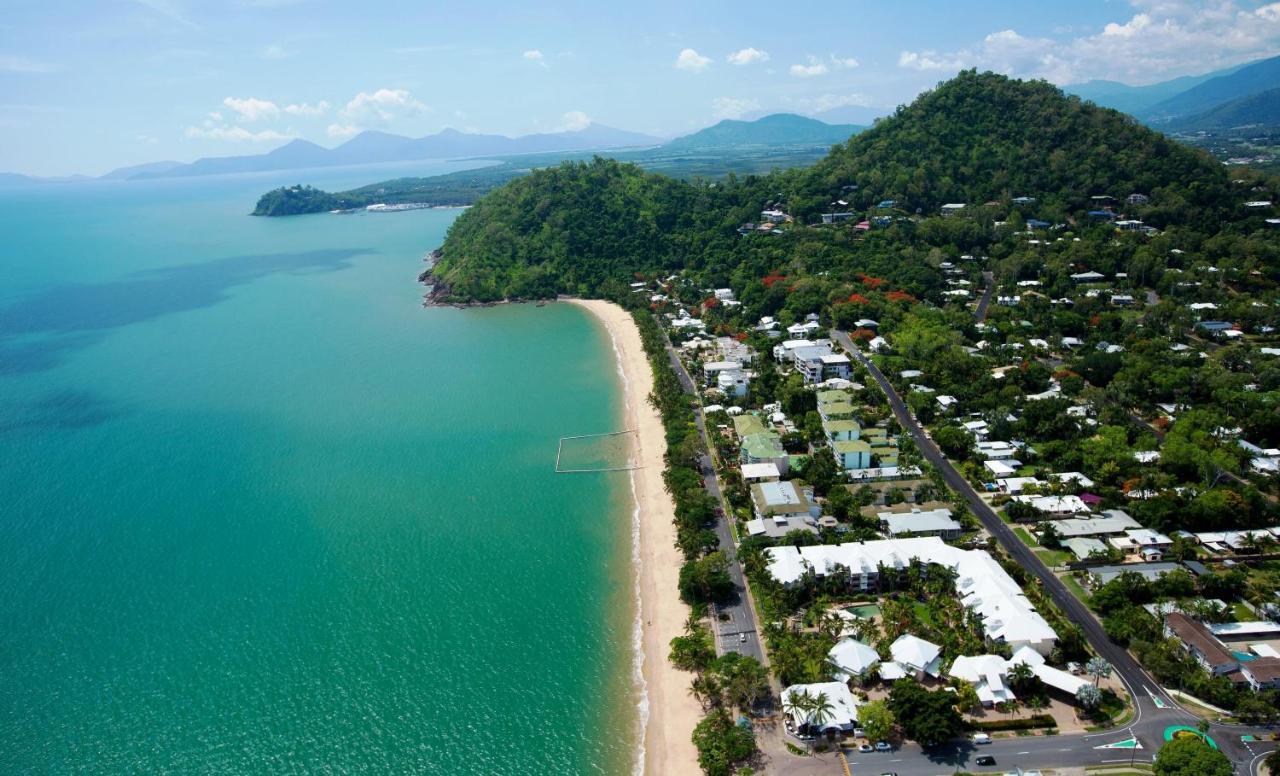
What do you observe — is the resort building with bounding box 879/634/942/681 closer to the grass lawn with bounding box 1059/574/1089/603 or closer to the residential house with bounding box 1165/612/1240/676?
the grass lawn with bounding box 1059/574/1089/603

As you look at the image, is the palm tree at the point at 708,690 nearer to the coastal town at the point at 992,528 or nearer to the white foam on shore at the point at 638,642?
the coastal town at the point at 992,528

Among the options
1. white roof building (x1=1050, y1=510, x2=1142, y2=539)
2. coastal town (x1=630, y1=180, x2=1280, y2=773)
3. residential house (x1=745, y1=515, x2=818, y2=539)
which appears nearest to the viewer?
coastal town (x1=630, y1=180, x2=1280, y2=773)

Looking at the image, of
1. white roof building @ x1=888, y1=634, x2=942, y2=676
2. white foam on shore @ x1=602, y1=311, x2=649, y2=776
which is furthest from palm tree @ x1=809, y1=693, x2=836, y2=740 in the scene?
white foam on shore @ x1=602, y1=311, x2=649, y2=776

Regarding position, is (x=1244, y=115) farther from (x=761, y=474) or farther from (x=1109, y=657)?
(x=1109, y=657)

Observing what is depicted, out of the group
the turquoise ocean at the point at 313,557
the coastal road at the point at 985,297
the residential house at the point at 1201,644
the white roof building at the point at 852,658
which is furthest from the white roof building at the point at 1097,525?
the coastal road at the point at 985,297

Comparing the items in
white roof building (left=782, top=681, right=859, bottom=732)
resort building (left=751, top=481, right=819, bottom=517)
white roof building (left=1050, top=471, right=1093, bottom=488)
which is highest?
resort building (left=751, top=481, right=819, bottom=517)
